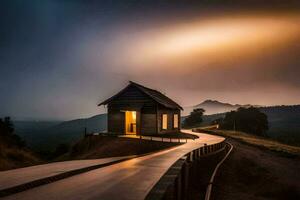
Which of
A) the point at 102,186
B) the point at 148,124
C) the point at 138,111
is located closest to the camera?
the point at 102,186

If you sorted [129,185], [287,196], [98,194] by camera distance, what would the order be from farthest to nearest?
[287,196] < [129,185] < [98,194]

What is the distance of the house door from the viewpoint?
38650mm

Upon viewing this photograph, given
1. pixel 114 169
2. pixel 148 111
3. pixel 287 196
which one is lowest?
pixel 287 196

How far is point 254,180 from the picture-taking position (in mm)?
19875

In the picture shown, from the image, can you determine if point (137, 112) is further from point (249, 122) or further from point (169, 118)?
point (249, 122)

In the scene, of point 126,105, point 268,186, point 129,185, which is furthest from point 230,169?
point 126,105

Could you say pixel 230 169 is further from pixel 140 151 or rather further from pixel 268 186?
pixel 140 151

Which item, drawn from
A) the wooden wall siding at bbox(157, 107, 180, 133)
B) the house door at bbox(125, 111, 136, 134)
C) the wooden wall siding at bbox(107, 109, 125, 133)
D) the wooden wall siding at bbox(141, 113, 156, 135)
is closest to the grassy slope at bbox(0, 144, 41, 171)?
the wooden wall siding at bbox(107, 109, 125, 133)

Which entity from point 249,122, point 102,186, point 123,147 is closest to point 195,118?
point 249,122

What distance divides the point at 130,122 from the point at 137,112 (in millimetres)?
2752

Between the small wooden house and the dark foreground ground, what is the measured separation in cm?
1153

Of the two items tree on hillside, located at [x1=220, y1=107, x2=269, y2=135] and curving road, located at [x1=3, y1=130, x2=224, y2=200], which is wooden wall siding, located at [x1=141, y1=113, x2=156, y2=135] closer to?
curving road, located at [x1=3, y1=130, x2=224, y2=200]

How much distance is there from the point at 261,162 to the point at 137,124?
1582cm

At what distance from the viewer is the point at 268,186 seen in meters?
18.0
